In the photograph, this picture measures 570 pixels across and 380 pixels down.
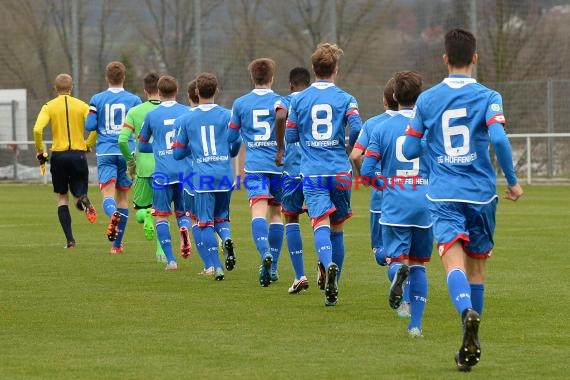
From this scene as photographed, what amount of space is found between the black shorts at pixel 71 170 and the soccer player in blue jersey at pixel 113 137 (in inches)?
21.8

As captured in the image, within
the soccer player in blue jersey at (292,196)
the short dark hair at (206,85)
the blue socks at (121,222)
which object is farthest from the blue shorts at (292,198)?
the blue socks at (121,222)

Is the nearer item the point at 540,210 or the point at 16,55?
the point at 540,210

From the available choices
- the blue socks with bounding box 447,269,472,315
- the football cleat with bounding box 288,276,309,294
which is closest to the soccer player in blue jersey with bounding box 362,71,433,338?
the blue socks with bounding box 447,269,472,315

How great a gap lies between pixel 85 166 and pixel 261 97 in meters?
4.77

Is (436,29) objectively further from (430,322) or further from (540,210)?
(430,322)

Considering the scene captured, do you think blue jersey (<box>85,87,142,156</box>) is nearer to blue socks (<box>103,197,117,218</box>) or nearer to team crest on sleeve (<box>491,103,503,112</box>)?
blue socks (<box>103,197,117,218</box>)

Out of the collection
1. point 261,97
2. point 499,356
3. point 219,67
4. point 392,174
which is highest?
point 219,67

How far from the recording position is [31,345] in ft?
26.4

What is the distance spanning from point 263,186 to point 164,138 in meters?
1.68

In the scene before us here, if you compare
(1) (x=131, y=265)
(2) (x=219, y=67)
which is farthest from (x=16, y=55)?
(1) (x=131, y=265)

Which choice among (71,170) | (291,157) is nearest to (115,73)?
(71,170)

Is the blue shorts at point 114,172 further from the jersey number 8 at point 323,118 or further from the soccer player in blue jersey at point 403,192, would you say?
the soccer player in blue jersey at point 403,192

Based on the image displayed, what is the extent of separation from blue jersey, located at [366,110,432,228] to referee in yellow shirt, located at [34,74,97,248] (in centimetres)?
722

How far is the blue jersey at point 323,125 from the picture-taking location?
33.6ft
